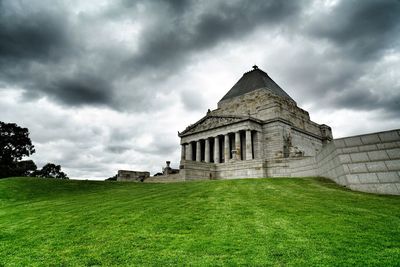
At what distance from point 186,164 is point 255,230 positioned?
78.1 ft

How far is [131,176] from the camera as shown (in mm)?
38938

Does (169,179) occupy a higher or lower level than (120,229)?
higher

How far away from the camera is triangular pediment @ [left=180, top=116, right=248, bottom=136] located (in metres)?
45.1

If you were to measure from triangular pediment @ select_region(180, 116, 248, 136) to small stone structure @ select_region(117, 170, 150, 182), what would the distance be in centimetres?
1490

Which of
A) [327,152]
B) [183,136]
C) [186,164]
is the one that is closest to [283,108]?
[183,136]

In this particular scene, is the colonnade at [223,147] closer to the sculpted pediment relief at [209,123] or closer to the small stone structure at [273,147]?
the small stone structure at [273,147]

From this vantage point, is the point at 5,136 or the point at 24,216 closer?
the point at 24,216

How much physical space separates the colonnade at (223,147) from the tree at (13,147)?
2895cm

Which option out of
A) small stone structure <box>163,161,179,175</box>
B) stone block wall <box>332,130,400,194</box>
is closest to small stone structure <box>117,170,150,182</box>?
small stone structure <box>163,161,179,175</box>

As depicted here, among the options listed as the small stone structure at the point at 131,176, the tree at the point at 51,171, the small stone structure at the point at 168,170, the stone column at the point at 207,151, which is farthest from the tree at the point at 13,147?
the stone column at the point at 207,151

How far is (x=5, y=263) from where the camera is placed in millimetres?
6184

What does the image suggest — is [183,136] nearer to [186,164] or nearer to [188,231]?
[186,164]

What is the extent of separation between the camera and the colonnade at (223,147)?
4259 cm

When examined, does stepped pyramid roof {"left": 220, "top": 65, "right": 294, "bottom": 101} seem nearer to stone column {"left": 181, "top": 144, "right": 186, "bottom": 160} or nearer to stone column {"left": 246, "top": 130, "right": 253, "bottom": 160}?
stone column {"left": 246, "top": 130, "right": 253, "bottom": 160}
